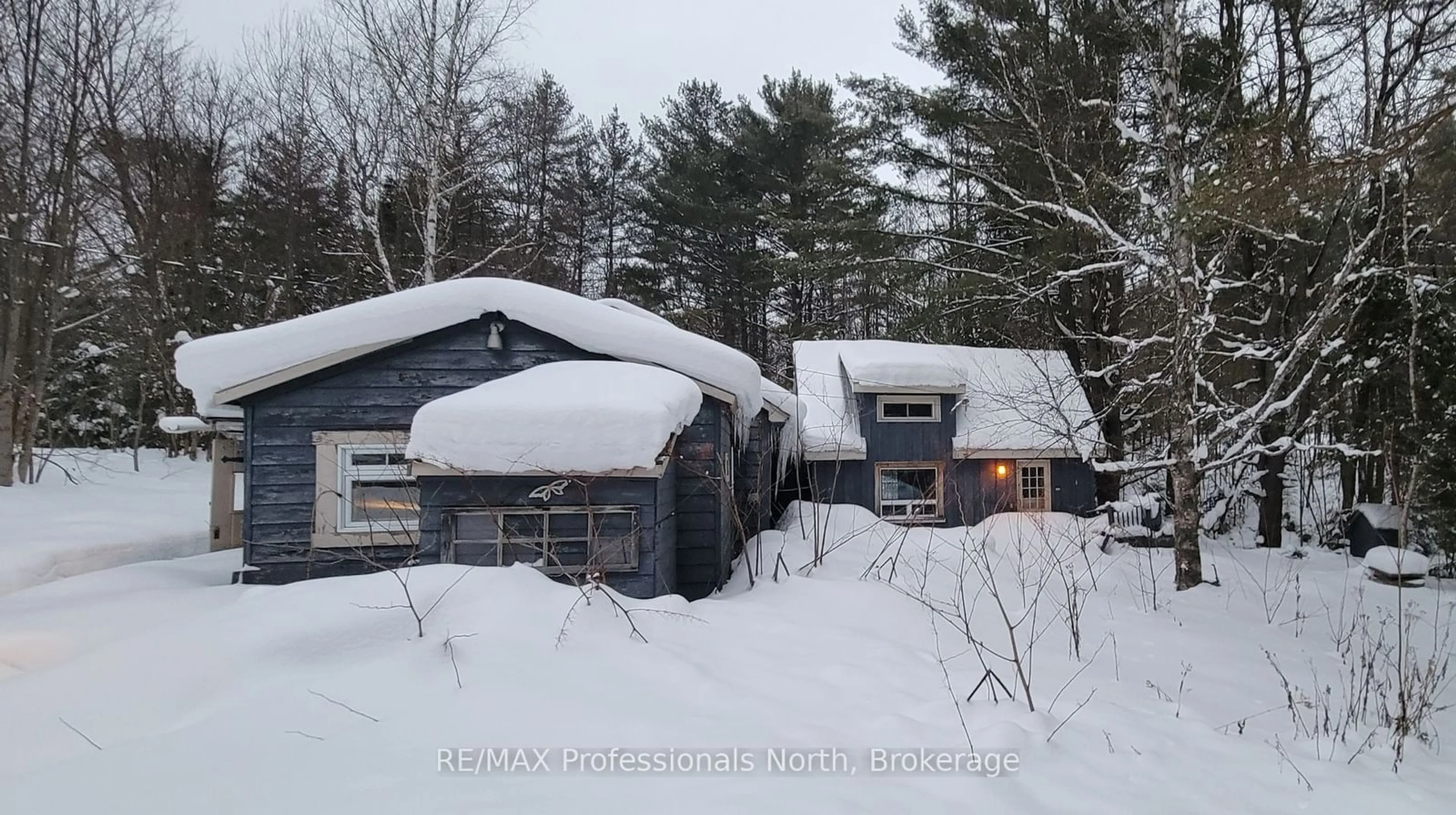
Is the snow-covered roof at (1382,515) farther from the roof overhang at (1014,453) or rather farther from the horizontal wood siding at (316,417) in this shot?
the horizontal wood siding at (316,417)

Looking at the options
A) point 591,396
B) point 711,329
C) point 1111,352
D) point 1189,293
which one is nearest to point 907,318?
point 1111,352

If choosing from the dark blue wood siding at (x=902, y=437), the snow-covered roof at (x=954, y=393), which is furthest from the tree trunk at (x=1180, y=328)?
the dark blue wood siding at (x=902, y=437)

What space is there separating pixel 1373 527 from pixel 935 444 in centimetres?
669

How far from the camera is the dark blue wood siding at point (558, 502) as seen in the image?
579 centimetres

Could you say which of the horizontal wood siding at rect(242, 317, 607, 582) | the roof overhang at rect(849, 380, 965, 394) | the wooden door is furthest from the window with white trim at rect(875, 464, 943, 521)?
the wooden door

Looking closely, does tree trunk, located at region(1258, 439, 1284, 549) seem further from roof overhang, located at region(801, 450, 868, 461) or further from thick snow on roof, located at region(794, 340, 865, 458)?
thick snow on roof, located at region(794, 340, 865, 458)

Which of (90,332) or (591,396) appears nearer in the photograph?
(591,396)

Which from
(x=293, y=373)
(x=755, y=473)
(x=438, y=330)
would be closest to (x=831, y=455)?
(x=755, y=473)

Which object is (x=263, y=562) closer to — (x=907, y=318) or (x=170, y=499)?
(x=170, y=499)

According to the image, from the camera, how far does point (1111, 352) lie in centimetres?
1525

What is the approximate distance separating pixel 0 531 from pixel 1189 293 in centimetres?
1440

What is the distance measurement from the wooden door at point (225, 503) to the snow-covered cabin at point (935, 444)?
8913 mm

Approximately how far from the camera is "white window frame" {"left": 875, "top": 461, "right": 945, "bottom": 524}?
558 inches

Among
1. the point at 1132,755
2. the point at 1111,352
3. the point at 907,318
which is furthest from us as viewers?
the point at 907,318
